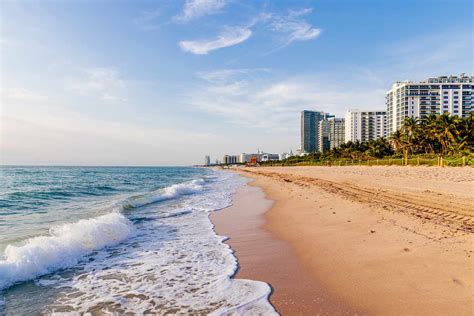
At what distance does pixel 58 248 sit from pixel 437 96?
145 m

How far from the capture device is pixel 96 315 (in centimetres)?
371

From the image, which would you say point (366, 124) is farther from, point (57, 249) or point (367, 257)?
point (57, 249)

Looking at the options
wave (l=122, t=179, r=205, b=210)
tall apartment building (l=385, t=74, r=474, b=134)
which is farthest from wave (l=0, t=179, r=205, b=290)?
tall apartment building (l=385, t=74, r=474, b=134)

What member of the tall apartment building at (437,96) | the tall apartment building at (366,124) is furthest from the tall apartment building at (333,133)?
the tall apartment building at (437,96)

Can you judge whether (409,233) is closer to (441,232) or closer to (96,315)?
(441,232)

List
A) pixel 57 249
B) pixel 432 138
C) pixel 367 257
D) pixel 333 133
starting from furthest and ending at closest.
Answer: pixel 333 133
pixel 432 138
pixel 57 249
pixel 367 257

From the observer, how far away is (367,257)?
5.09m

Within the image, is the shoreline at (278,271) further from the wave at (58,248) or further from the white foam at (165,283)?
the wave at (58,248)

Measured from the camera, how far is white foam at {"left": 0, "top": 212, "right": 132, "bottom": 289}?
501cm

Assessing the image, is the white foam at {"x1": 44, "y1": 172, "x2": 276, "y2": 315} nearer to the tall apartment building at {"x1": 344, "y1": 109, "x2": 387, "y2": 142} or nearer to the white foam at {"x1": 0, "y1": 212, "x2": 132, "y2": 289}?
the white foam at {"x1": 0, "y1": 212, "x2": 132, "y2": 289}

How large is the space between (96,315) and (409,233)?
19.6ft

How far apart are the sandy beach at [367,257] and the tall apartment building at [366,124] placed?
15852 cm

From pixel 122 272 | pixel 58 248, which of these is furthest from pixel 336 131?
pixel 122 272

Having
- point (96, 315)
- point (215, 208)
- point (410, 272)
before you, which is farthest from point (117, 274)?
point (215, 208)
